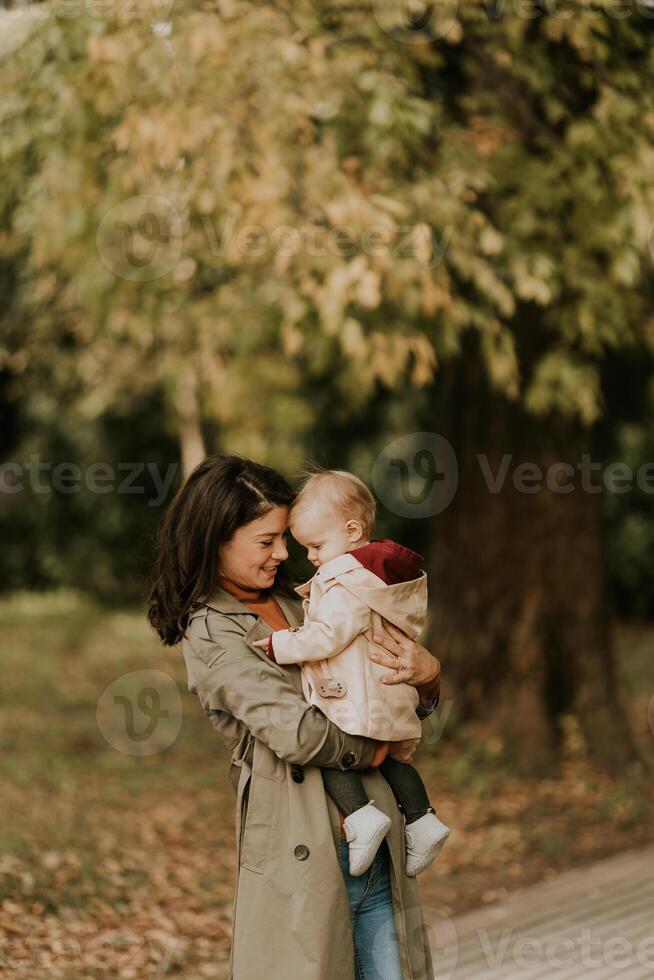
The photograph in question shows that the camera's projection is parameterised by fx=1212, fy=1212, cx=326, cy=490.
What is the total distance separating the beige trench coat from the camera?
271 centimetres

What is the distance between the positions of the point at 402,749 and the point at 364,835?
282 mm

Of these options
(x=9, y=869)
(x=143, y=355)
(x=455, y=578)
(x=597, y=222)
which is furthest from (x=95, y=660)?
(x=597, y=222)

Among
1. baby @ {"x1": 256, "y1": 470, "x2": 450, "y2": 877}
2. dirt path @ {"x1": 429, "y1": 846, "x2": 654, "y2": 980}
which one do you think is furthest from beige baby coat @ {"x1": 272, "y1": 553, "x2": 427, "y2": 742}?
dirt path @ {"x1": 429, "y1": 846, "x2": 654, "y2": 980}

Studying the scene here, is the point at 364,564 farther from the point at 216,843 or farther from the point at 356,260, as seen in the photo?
the point at 216,843

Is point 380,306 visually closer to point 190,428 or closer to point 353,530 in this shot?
point 353,530

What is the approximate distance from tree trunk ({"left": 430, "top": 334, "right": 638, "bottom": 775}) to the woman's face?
525cm

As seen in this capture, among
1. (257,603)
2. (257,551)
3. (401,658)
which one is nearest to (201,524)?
(257,551)

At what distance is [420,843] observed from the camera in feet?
9.57

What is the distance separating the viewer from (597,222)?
6562 mm

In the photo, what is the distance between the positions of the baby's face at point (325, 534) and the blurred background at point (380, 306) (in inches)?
14.7

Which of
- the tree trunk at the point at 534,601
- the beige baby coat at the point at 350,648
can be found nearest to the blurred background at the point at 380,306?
the tree trunk at the point at 534,601

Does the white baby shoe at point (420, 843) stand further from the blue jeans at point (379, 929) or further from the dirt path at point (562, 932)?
the dirt path at point (562, 932)

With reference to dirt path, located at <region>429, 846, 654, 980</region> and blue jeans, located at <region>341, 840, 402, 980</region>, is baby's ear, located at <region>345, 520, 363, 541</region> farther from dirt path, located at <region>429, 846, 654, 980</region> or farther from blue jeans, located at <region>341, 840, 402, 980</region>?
dirt path, located at <region>429, 846, 654, 980</region>

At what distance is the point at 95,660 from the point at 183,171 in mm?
8749
